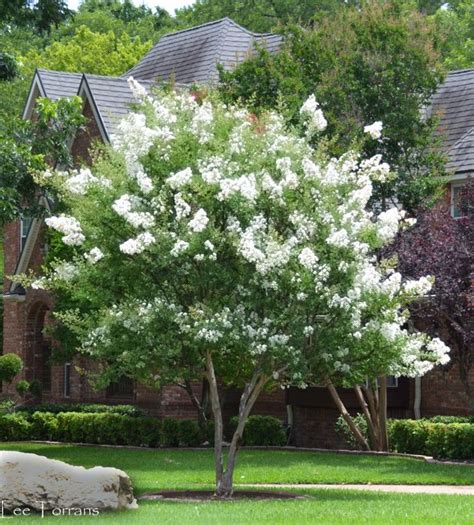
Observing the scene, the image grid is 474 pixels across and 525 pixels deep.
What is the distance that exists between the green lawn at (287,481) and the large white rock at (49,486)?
35 centimetres

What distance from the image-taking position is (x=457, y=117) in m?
33.8

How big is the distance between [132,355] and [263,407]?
15.2 meters

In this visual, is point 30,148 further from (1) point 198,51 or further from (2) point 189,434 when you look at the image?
(1) point 198,51

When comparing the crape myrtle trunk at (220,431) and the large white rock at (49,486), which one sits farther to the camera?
the crape myrtle trunk at (220,431)

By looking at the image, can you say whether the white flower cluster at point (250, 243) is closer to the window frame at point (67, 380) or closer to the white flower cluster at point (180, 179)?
the white flower cluster at point (180, 179)

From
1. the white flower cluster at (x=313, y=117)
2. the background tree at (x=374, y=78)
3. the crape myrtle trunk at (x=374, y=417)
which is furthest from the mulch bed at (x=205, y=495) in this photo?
the background tree at (x=374, y=78)

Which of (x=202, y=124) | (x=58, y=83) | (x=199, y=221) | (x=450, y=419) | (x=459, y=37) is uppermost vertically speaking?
(x=459, y=37)

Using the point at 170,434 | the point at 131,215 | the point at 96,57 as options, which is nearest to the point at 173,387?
the point at 170,434

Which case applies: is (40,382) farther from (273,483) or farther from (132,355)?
(132,355)

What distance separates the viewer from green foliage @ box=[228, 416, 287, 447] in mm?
29891

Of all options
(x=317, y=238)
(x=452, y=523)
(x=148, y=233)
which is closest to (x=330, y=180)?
(x=317, y=238)

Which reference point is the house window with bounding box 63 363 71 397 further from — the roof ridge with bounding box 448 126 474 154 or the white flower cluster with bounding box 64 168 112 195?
the white flower cluster with bounding box 64 168 112 195

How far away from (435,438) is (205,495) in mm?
7737

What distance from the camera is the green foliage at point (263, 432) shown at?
29.9m
